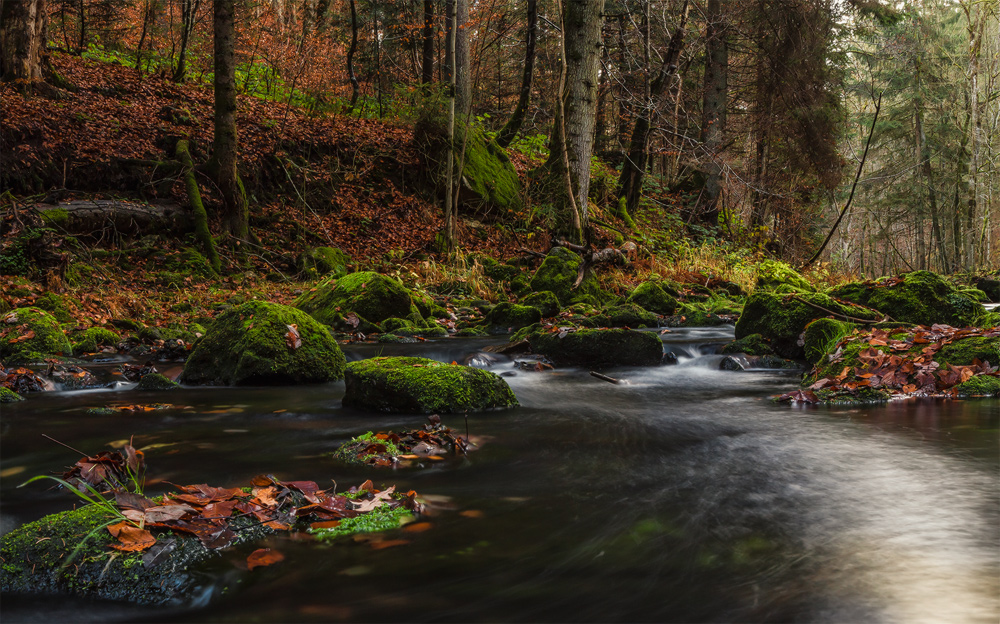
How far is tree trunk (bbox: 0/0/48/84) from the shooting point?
13.6 meters

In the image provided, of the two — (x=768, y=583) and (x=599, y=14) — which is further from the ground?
(x=599, y=14)

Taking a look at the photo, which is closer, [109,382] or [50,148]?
[109,382]

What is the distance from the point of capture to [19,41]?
13.7 metres

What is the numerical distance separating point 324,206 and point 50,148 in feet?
17.6

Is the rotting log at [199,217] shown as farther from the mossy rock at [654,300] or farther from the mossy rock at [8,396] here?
the mossy rock at [654,300]

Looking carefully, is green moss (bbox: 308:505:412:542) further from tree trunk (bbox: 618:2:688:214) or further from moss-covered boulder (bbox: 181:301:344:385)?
tree trunk (bbox: 618:2:688:214)

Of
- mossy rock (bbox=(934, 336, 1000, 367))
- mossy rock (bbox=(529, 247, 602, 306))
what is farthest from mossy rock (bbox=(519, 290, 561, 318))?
mossy rock (bbox=(934, 336, 1000, 367))

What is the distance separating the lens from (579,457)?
3961 mm

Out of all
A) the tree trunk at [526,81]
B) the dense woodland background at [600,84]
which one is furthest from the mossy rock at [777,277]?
the tree trunk at [526,81]

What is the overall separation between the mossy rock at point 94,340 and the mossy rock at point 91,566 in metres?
6.21

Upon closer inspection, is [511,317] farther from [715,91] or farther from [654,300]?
[715,91]

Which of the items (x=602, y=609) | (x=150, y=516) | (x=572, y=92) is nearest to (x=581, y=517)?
(x=602, y=609)

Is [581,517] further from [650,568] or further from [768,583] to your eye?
[768,583]

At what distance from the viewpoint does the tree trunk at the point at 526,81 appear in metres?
18.0
